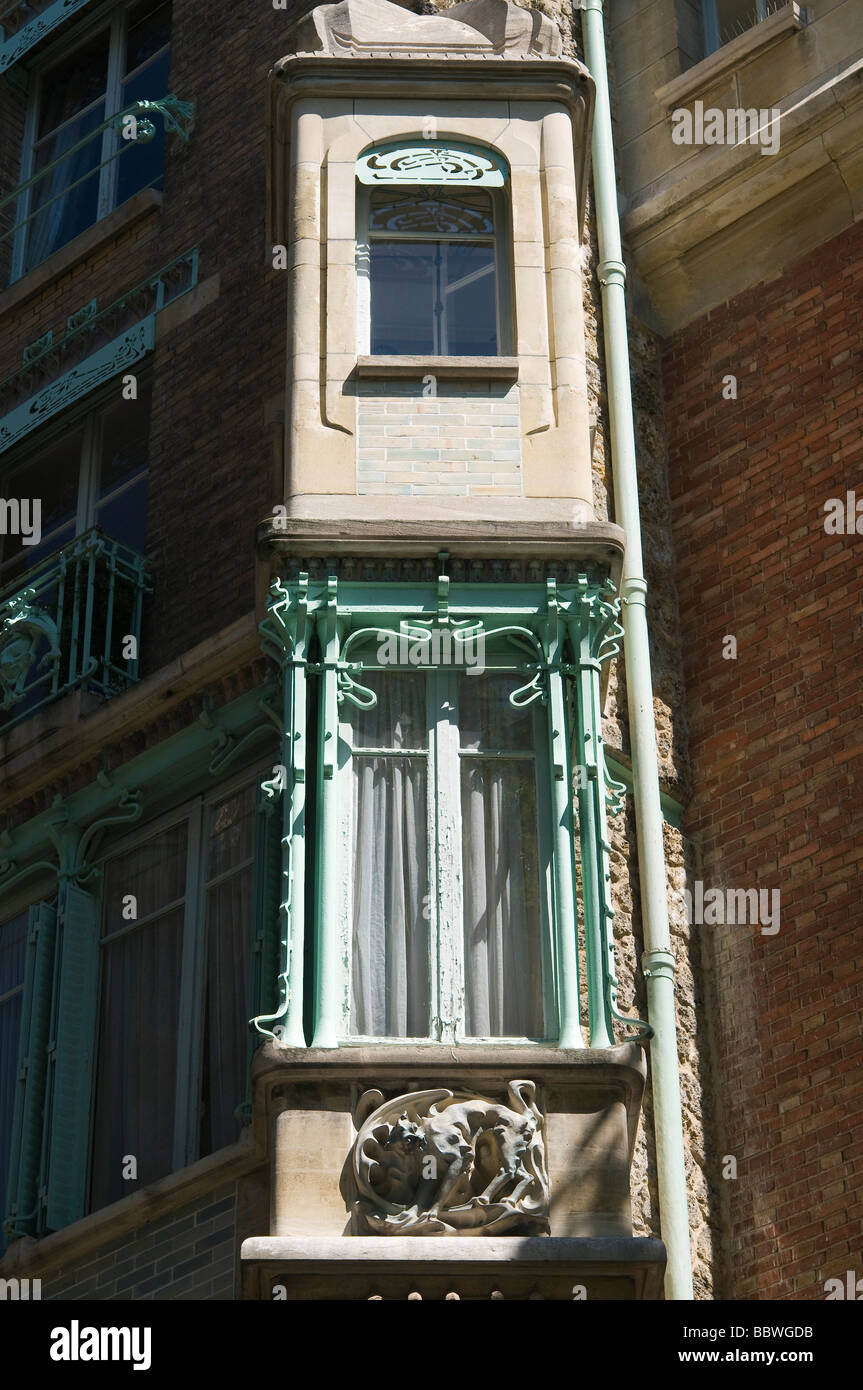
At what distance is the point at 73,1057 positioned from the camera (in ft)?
48.5

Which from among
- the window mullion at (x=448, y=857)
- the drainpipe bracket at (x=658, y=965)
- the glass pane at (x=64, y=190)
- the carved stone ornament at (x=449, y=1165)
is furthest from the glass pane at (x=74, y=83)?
the carved stone ornament at (x=449, y=1165)

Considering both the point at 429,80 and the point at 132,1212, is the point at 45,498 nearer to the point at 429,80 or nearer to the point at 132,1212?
the point at 429,80

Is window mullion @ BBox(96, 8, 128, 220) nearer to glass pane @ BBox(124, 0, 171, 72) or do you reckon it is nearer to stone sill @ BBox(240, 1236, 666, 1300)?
glass pane @ BBox(124, 0, 171, 72)

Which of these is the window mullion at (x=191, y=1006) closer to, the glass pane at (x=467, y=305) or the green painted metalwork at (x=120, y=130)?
the glass pane at (x=467, y=305)

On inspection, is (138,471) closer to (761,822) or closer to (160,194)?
(160,194)

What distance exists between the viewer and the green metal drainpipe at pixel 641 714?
1336 centimetres

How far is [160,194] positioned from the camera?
1895 centimetres

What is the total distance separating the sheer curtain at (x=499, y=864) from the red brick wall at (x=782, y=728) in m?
1.93

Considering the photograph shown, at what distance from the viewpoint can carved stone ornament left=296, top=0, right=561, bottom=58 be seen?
1595 centimetres

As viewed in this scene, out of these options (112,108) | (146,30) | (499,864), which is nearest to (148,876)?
(499,864)

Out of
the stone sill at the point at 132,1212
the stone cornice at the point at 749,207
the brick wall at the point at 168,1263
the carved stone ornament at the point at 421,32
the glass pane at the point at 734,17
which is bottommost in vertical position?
the brick wall at the point at 168,1263

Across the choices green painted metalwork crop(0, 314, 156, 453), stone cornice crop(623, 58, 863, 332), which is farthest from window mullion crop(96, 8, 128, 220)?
stone cornice crop(623, 58, 863, 332)
